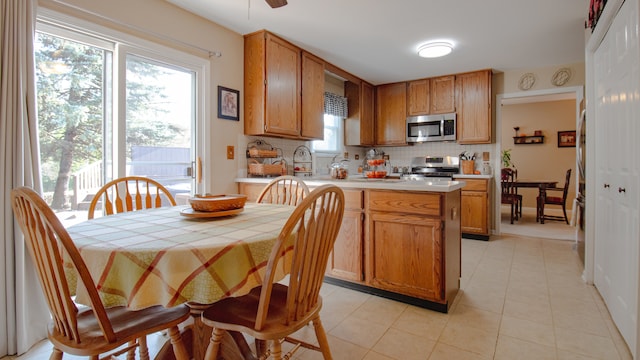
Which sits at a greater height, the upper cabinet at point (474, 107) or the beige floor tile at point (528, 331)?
the upper cabinet at point (474, 107)

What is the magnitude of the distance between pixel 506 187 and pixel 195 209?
18.3 ft

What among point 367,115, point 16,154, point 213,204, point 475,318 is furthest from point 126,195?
point 367,115

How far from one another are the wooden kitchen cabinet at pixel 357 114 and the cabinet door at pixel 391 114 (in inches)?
11.2

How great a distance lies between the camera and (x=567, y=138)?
20.7 ft

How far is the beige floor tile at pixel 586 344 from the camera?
1726 mm

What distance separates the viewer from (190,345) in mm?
1614

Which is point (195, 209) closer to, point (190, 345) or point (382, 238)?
point (190, 345)

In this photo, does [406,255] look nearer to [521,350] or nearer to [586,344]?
[521,350]

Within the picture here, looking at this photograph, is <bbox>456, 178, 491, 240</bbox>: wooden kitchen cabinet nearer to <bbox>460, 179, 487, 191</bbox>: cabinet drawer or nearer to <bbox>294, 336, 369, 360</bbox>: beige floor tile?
<bbox>460, 179, 487, 191</bbox>: cabinet drawer

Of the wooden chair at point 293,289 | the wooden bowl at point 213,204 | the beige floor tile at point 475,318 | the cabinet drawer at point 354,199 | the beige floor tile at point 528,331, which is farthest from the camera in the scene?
the cabinet drawer at point 354,199

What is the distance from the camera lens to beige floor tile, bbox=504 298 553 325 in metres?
2.13

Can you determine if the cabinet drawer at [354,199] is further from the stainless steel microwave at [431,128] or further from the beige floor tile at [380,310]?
the stainless steel microwave at [431,128]

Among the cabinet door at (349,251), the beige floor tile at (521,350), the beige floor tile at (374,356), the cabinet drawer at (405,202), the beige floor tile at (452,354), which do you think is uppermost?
the cabinet drawer at (405,202)

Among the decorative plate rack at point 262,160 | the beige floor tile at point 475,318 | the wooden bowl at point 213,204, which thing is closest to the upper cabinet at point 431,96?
the decorative plate rack at point 262,160
